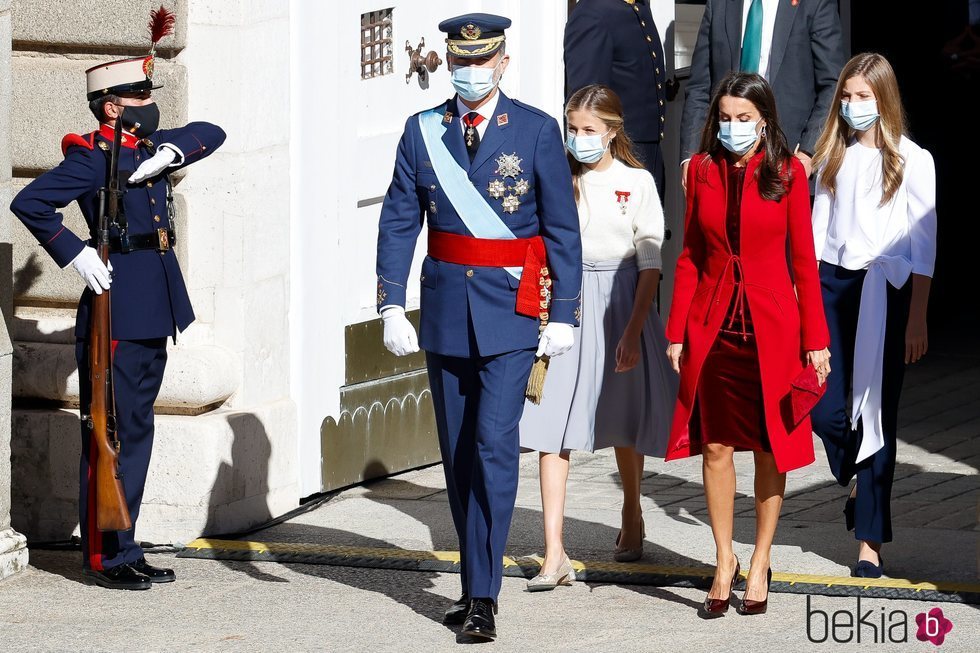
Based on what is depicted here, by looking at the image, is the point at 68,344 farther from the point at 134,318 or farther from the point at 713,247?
the point at 713,247

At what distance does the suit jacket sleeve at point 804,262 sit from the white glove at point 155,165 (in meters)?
2.10

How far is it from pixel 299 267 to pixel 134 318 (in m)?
1.27

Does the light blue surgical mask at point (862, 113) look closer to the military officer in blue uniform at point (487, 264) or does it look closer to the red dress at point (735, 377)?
the red dress at point (735, 377)

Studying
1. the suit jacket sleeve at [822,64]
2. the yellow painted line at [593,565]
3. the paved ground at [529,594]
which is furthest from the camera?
the suit jacket sleeve at [822,64]

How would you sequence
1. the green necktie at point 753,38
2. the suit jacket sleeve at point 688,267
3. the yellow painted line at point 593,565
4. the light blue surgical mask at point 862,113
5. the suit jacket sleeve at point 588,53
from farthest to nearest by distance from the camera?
the suit jacket sleeve at point 588,53 → the green necktie at point 753,38 → the light blue surgical mask at point 862,113 → the yellow painted line at point 593,565 → the suit jacket sleeve at point 688,267

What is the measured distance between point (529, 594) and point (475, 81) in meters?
1.74

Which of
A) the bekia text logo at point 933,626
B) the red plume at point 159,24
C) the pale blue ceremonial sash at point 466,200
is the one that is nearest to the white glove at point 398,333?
the pale blue ceremonial sash at point 466,200

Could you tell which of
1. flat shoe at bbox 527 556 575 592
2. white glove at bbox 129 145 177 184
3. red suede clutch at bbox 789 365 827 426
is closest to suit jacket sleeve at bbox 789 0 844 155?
red suede clutch at bbox 789 365 827 426

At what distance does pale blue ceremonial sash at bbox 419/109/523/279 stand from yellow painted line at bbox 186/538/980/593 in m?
1.23

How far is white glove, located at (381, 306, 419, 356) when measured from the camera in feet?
20.9

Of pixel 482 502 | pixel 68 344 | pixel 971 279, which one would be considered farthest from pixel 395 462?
pixel 971 279

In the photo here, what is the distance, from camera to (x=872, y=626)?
6.37 metres

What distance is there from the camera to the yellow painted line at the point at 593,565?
22.2 feet

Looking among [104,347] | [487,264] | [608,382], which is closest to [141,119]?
[104,347]
